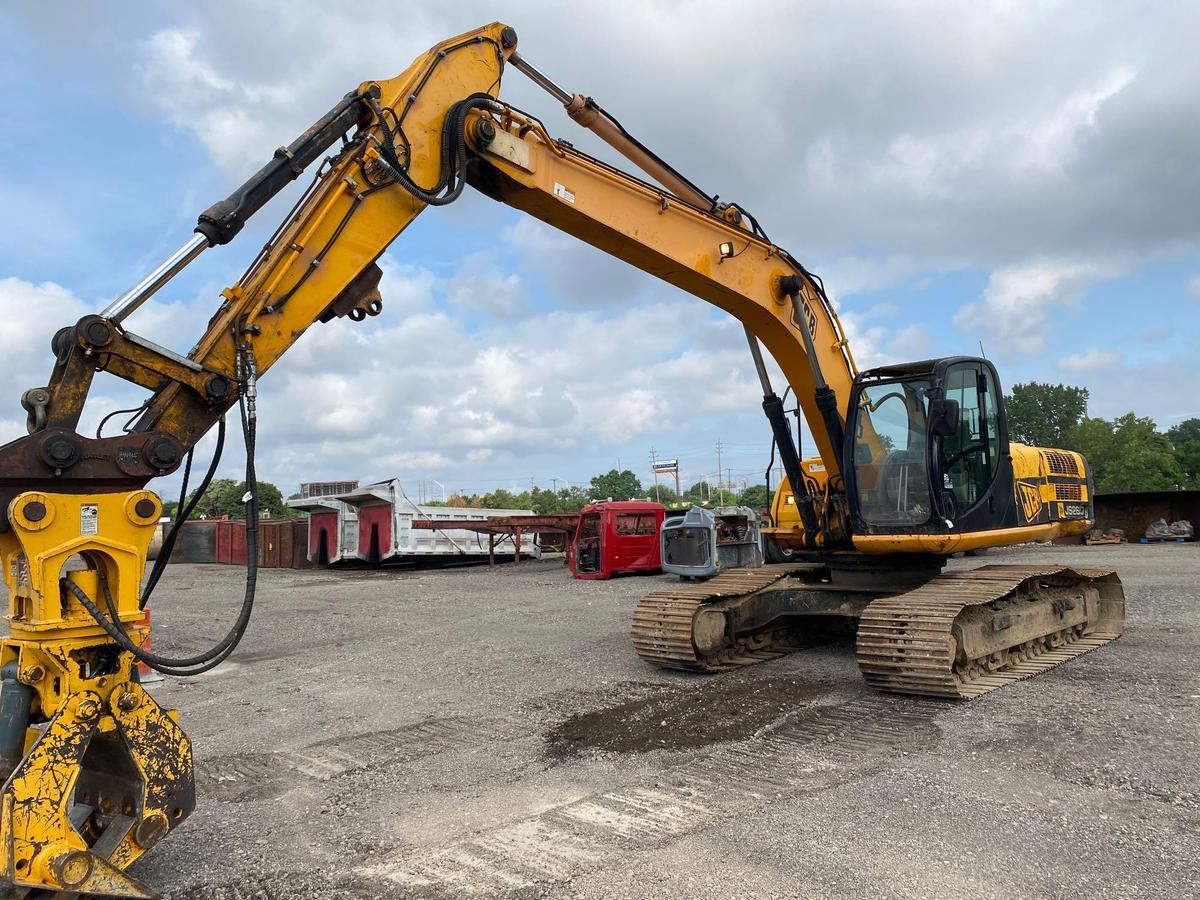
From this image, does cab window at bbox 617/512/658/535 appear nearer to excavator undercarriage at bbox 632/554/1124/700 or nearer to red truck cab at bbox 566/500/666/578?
red truck cab at bbox 566/500/666/578

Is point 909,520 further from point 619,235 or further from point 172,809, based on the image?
point 172,809

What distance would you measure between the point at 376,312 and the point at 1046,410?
97602 millimetres

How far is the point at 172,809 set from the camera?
3766mm

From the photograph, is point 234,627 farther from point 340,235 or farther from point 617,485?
point 617,485

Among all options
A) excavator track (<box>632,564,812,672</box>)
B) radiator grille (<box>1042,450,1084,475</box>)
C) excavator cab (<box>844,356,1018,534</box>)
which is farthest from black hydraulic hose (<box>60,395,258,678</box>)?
radiator grille (<box>1042,450,1084,475</box>)

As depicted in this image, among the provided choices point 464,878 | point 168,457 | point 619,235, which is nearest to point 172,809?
point 464,878

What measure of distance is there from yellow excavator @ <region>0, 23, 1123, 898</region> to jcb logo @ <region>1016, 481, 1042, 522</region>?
0.10 ft

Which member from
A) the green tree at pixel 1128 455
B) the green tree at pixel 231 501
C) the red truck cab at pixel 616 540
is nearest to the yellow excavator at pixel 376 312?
the red truck cab at pixel 616 540

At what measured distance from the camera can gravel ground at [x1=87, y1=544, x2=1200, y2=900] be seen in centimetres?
392

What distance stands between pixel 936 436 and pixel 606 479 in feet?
275

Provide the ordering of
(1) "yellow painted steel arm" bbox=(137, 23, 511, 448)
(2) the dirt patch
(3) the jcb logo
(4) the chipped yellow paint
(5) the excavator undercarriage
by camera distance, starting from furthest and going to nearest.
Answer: (3) the jcb logo, (5) the excavator undercarriage, (2) the dirt patch, (1) "yellow painted steel arm" bbox=(137, 23, 511, 448), (4) the chipped yellow paint

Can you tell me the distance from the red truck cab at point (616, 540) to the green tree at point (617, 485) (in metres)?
65.5

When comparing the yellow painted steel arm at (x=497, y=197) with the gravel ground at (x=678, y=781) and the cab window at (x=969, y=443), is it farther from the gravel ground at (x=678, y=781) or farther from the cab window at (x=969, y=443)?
the gravel ground at (x=678, y=781)

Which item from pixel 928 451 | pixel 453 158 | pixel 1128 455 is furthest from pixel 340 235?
pixel 1128 455
